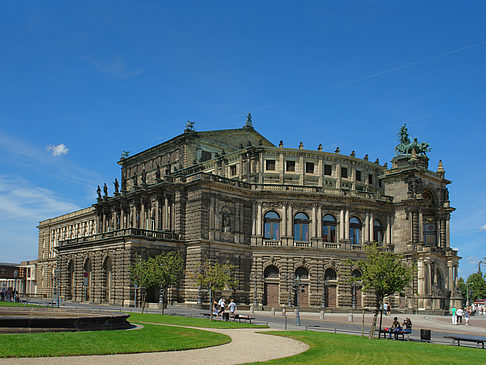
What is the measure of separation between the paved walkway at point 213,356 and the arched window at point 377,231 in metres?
50.0

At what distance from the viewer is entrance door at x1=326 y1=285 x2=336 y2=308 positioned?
71188 mm

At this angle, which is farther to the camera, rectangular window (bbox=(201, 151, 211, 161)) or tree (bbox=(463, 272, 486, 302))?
tree (bbox=(463, 272, 486, 302))

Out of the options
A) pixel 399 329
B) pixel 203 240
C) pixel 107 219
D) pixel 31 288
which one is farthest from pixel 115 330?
pixel 31 288

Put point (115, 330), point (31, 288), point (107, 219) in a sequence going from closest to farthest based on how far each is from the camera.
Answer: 1. point (115, 330)
2. point (107, 219)
3. point (31, 288)

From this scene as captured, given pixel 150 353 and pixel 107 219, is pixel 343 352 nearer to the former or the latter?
pixel 150 353

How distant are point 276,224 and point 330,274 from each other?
9.30 m

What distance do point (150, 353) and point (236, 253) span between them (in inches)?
1828

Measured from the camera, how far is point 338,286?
71875 mm

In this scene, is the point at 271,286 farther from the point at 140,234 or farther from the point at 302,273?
the point at 140,234

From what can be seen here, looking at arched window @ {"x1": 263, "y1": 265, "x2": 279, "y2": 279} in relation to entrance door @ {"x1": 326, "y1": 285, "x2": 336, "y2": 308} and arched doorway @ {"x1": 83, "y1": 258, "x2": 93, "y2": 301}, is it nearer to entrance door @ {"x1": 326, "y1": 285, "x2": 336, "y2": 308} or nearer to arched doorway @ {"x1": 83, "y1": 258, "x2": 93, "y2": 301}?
entrance door @ {"x1": 326, "y1": 285, "x2": 336, "y2": 308}

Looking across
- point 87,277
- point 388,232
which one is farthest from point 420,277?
point 87,277

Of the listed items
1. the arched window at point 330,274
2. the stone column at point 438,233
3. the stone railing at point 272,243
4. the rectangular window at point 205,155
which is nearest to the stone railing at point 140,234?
the stone railing at point 272,243

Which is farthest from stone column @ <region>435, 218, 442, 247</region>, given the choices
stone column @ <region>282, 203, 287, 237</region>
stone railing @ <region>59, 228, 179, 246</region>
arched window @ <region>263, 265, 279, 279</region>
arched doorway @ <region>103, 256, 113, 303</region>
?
arched doorway @ <region>103, 256, 113, 303</region>

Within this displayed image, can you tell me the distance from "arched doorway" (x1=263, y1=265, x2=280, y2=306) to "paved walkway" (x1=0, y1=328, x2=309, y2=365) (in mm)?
40509
